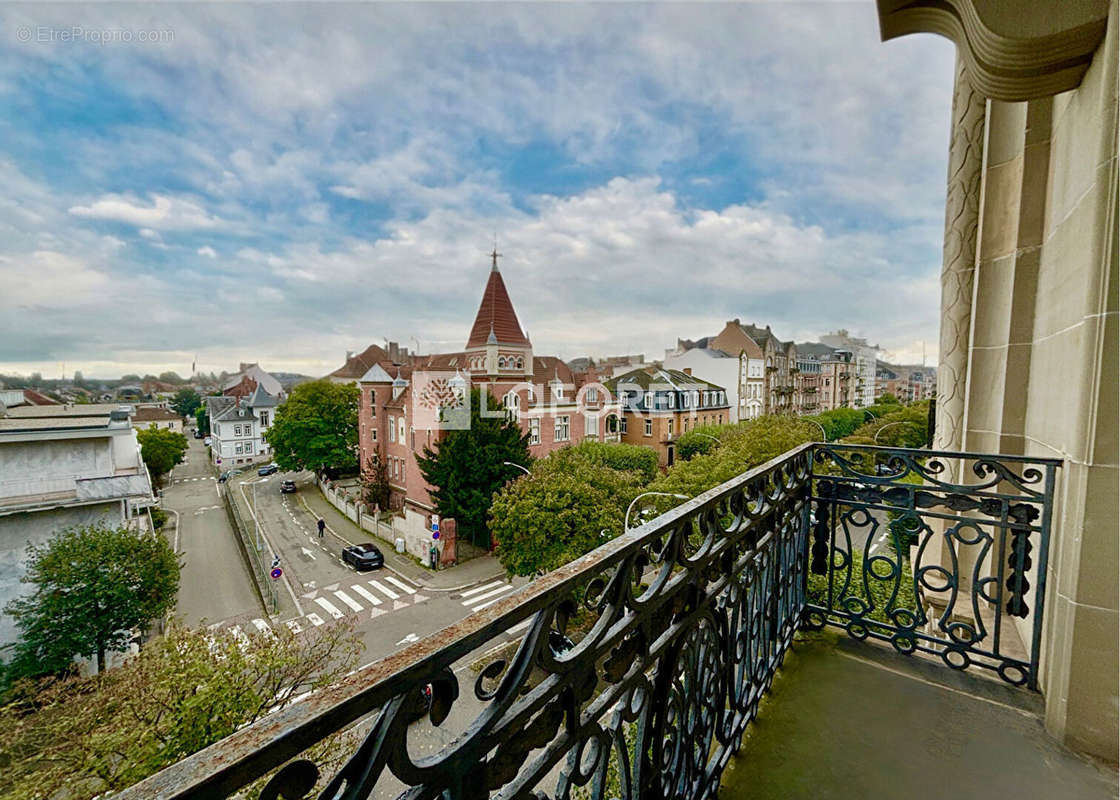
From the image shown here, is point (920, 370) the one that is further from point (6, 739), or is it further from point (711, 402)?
point (6, 739)

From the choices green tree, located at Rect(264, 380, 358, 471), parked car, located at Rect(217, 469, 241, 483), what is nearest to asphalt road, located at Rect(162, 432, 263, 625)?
parked car, located at Rect(217, 469, 241, 483)

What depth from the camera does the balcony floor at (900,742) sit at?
5.82 ft

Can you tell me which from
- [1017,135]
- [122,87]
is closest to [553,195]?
[122,87]

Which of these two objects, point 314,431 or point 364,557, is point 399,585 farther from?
point 314,431

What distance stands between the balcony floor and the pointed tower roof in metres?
22.7

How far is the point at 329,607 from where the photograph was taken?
13984mm

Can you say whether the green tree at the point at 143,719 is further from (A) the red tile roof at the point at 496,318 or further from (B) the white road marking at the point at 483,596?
(A) the red tile roof at the point at 496,318

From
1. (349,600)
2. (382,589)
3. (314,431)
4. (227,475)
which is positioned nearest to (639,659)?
(349,600)

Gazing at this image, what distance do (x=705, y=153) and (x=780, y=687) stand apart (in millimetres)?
16016

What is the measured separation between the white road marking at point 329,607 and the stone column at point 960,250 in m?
14.6

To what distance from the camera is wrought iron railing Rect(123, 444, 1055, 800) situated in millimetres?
630

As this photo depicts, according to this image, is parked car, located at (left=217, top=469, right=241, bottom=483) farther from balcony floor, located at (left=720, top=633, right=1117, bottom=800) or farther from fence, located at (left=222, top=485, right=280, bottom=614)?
balcony floor, located at (left=720, top=633, right=1117, bottom=800)

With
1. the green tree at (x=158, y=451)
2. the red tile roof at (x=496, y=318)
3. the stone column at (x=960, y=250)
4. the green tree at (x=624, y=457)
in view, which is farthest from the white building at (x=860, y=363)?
the green tree at (x=158, y=451)

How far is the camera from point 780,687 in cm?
236
